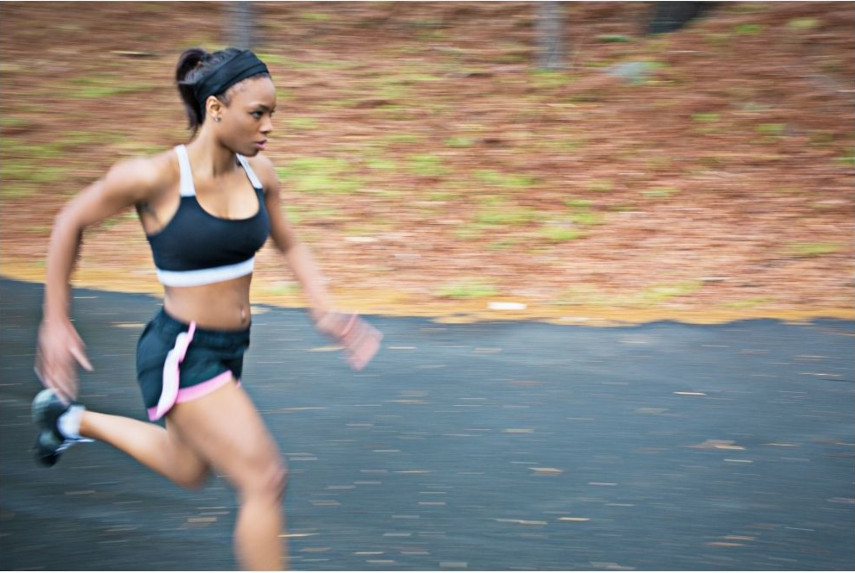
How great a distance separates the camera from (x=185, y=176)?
3479mm

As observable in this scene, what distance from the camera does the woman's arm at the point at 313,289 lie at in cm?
388

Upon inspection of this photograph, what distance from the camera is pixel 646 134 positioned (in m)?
11.8

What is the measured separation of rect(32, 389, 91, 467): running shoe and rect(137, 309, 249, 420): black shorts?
62cm

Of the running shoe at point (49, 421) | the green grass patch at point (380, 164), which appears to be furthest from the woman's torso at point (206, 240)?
the green grass patch at point (380, 164)

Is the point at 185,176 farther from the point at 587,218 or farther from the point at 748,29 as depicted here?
the point at 748,29

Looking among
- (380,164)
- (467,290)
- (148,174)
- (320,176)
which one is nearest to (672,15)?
(380,164)

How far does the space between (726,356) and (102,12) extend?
12.4 metres

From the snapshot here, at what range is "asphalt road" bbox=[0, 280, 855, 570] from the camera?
422cm

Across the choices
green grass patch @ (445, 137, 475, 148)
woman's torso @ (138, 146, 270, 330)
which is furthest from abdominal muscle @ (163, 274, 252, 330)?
green grass patch @ (445, 137, 475, 148)

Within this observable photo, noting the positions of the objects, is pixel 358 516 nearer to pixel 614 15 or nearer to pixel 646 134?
pixel 646 134

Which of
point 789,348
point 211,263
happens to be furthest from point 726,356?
point 211,263

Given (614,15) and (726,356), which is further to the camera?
(614,15)

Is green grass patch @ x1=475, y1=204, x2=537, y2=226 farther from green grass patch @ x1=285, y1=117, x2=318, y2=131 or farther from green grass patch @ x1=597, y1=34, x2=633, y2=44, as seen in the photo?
green grass patch @ x1=597, y1=34, x2=633, y2=44

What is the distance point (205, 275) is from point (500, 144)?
8583 mm
